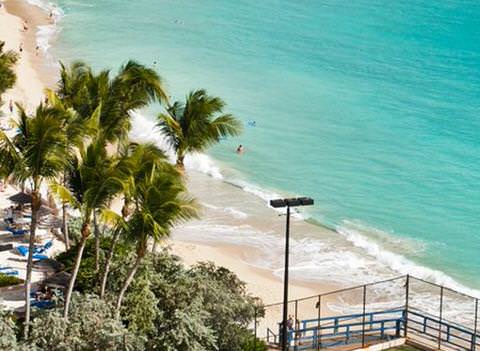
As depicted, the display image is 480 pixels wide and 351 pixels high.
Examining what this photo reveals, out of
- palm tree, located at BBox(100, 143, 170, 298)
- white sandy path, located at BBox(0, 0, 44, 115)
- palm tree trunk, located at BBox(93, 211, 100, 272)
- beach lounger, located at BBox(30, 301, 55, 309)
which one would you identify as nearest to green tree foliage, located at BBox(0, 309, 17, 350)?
palm tree, located at BBox(100, 143, 170, 298)

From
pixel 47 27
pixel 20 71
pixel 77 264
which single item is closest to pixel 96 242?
pixel 77 264

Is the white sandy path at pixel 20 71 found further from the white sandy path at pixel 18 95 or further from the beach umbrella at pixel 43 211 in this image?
the beach umbrella at pixel 43 211

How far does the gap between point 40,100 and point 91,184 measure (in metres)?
28.6

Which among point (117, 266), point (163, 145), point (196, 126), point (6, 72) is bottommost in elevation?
point (117, 266)

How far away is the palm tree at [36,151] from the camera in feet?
64.6

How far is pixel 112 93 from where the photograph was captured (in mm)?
26953

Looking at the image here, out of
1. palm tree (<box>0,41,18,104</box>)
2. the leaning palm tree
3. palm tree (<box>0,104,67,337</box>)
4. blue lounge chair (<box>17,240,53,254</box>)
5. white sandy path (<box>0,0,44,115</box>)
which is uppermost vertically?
white sandy path (<box>0,0,44,115</box>)

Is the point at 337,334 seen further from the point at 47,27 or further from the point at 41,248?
the point at 47,27

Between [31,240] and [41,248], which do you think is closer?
[31,240]

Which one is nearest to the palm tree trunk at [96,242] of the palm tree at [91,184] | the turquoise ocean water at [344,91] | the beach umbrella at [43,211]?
the palm tree at [91,184]

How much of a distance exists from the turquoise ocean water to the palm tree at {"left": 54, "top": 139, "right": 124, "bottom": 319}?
2262cm

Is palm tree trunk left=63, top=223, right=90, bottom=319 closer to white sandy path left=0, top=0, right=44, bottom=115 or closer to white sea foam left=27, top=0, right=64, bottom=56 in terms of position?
white sandy path left=0, top=0, right=44, bottom=115

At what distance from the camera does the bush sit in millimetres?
25591

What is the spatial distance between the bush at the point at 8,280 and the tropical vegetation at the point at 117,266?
1.87 metres
